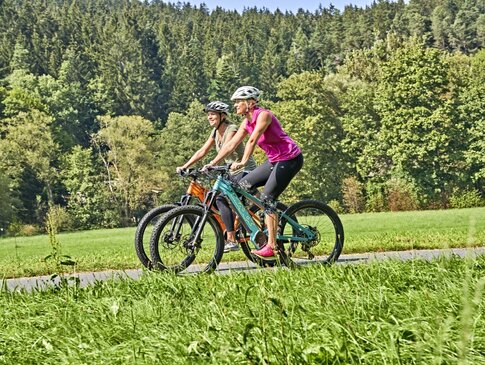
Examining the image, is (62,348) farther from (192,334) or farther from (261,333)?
(261,333)

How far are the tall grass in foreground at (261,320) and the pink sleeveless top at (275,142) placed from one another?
226 centimetres

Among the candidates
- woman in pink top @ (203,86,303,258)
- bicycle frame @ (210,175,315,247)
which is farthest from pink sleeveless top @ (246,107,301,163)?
bicycle frame @ (210,175,315,247)

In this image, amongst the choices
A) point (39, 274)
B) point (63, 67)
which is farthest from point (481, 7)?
point (39, 274)

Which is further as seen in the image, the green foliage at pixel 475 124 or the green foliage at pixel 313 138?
the green foliage at pixel 313 138

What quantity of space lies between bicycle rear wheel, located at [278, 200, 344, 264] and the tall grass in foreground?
2402mm

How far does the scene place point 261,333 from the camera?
342cm

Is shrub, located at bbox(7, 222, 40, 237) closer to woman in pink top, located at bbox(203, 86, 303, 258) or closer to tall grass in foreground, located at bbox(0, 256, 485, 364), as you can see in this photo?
woman in pink top, located at bbox(203, 86, 303, 258)

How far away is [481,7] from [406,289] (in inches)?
6786

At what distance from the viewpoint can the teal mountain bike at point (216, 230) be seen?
25.9 feet

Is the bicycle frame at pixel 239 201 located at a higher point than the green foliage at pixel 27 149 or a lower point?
lower

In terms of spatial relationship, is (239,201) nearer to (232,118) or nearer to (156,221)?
(156,221)

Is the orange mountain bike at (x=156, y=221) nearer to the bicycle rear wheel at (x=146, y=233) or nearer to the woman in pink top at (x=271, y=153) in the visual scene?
the bicycle rear wheel at (x=146, y=233)

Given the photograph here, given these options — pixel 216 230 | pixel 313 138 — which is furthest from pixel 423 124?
pixel 216 230

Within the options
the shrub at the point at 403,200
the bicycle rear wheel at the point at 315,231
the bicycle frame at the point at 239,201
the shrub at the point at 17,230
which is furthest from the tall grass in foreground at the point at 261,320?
the shrub at the point at 17,230
